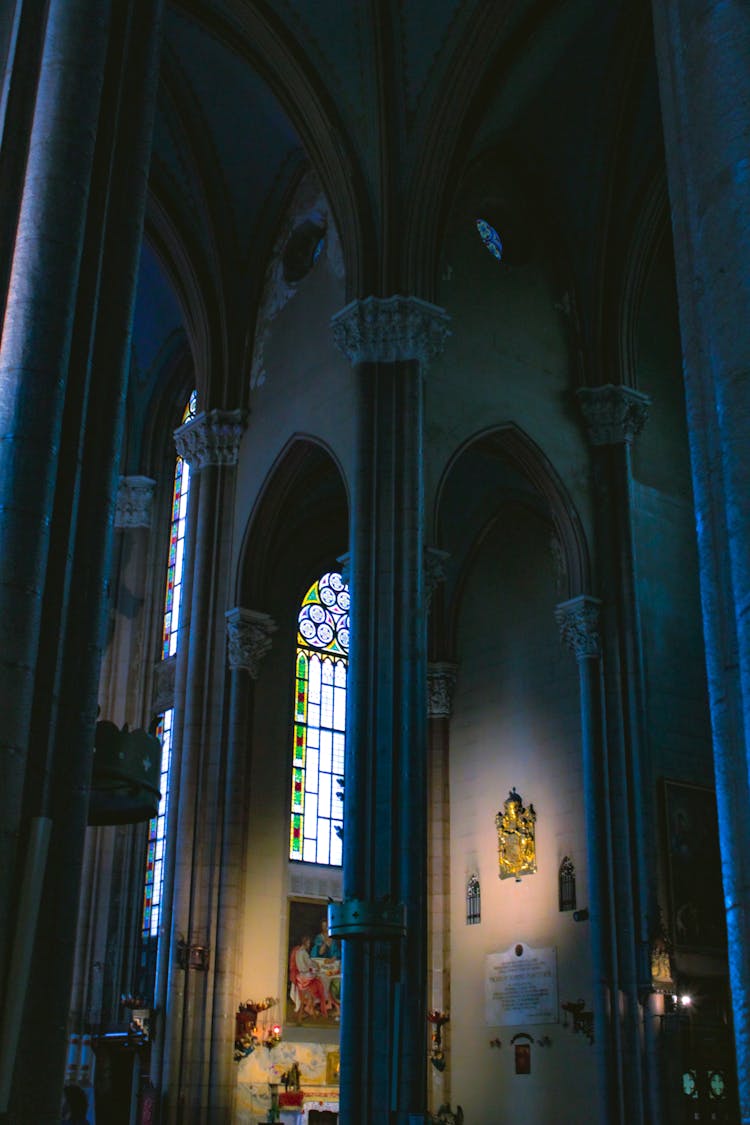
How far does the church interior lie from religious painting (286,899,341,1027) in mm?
55

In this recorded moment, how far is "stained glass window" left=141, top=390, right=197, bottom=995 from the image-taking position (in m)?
21.1

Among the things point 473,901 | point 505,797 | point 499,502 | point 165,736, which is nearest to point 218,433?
point 499,502

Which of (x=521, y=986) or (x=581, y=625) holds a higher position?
(x=581, y=625)

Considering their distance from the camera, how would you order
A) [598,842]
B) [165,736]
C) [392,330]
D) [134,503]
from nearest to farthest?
1. [392,330]
2. [598,842]
3. [165,736]
4. [134,503]

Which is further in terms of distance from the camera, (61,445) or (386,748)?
(386,748)

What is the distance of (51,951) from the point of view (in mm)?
6043

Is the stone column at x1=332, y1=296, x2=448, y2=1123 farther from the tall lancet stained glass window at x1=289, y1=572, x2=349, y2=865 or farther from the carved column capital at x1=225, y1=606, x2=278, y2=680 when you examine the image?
the tall lancet stained glass window at x1=289, y1=572, x2=349, y2=865

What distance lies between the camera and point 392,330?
55.1ft

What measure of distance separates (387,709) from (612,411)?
23.2 feet

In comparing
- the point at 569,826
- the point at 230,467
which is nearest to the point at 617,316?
the point at 230,467

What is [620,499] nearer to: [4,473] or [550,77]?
[550,77]

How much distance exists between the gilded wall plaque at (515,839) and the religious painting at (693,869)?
8.23ft

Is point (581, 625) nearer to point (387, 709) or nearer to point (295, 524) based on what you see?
point (387, 709)

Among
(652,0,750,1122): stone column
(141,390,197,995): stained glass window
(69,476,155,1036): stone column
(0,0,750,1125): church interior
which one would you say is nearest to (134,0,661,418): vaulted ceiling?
(0,0,750,1125): church interior
